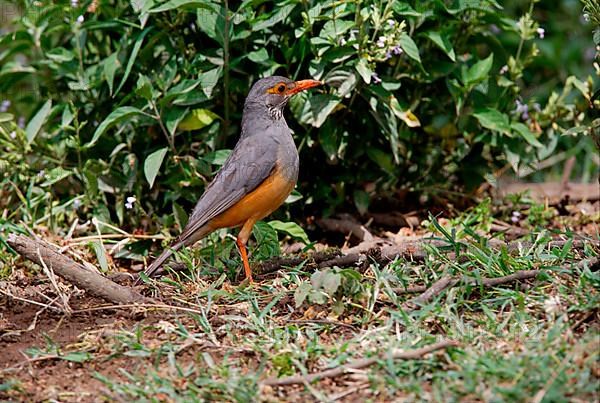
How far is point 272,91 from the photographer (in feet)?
20.4

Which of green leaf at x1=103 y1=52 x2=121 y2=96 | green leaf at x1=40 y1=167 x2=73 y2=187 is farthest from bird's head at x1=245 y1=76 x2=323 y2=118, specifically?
green leaf at x1=40 y1=167 x2=73 y2=187

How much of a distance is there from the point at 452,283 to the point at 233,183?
1.74m

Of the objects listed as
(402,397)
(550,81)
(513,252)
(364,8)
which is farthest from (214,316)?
(550,81)

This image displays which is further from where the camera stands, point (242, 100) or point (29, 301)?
point (242, 100)

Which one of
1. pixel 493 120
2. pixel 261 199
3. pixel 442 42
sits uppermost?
pixel 442 42

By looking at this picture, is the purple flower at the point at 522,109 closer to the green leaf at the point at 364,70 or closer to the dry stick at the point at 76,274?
the green leaf at the point at 364,70

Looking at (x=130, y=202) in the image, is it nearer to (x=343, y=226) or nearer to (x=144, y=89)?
(x=144, y=89)

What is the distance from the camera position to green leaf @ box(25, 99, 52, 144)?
697 cm

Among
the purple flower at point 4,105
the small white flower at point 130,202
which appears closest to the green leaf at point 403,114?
the small white flower at point 130,202

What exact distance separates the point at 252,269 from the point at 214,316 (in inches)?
39.1

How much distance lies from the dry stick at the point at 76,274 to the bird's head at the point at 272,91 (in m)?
1.75

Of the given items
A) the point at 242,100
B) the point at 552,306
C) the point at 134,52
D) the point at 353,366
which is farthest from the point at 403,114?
the point at 353,366

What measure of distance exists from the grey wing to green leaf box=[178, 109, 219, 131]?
65 centimetres

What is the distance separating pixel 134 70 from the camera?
6.84m
